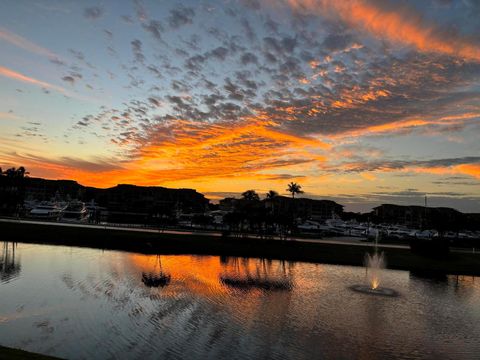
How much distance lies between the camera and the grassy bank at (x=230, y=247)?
194 ft

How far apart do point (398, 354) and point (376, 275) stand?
2885 centimetres

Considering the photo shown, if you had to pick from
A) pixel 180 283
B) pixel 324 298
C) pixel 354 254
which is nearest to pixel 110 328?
pixel 180 283

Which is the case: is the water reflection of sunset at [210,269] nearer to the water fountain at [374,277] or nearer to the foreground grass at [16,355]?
the water fountain at [374,277]

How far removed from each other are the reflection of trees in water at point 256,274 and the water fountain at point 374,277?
6.82m

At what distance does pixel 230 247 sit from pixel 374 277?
25.5 m

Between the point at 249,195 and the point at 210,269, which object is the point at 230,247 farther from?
the point at 249,195

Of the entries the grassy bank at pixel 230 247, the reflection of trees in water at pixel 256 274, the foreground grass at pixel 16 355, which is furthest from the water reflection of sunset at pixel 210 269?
the foreground grass at pixel 16 355

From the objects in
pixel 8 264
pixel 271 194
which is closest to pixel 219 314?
pixel 8 264

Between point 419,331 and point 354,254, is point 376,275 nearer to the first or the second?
point 354,254

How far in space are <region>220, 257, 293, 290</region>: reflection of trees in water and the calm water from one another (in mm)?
198

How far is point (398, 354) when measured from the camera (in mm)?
20922

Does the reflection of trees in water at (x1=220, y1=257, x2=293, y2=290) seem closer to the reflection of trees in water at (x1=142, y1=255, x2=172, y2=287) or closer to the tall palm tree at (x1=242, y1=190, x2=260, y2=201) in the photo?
the reflection of trees in water at (x1=142, y1=255, x2=172, y2=287)

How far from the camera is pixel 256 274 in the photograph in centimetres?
4512

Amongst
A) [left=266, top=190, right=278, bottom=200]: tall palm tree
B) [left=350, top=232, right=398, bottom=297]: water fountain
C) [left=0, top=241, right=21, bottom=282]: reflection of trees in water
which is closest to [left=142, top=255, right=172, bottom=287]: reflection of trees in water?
[left=0, top=241, right=21, bottom=282]: reflection of trees in water
